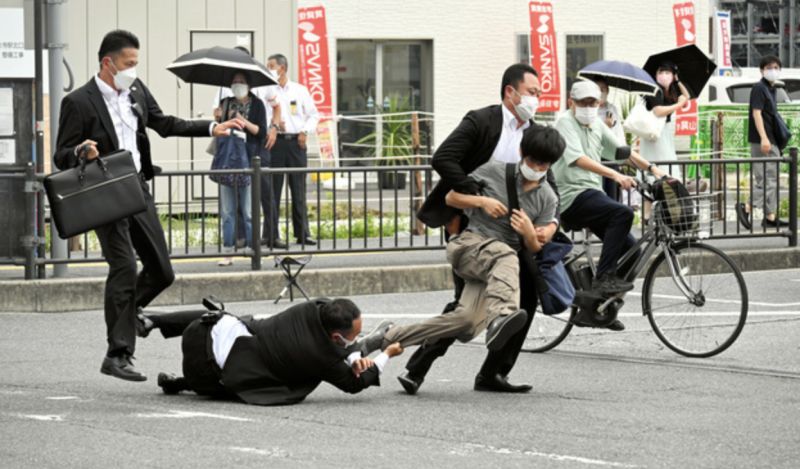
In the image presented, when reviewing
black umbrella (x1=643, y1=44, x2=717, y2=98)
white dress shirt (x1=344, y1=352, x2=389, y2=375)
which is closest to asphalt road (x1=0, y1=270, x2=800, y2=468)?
white dress shirt (x1=344, y1=352, x2=389, y2=375)

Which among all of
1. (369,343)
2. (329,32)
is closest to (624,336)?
(369,343)

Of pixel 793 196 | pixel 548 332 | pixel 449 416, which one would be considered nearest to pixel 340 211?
pixel 793 196

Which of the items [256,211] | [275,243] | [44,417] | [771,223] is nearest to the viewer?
[44,417]

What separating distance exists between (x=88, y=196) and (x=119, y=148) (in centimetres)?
42

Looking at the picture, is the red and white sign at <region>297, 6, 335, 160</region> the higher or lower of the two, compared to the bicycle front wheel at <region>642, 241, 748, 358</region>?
higher

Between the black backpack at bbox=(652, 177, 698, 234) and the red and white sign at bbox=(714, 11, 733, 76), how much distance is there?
25453 mm

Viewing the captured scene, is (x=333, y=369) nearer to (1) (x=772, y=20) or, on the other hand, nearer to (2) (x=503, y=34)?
(2) (x=503, y=34)

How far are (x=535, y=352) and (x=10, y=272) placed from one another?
209 inches

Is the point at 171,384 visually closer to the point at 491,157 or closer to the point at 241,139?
the point at 491,157

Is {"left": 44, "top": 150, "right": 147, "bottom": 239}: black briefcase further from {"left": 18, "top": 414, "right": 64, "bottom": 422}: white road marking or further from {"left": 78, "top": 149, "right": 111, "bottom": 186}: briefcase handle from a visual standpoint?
{"left": 18, "top": 414, "right": 64, "bottom": 422}: white road marking

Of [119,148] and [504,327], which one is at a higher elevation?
[119,148]

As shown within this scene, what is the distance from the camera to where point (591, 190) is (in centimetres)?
1104

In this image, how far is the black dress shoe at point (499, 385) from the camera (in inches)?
367

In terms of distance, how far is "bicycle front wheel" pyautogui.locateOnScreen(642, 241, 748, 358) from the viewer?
10531mm
